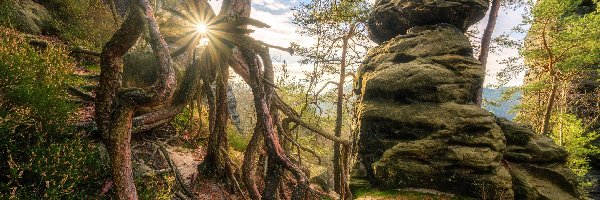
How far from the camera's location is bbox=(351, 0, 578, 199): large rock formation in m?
9.02

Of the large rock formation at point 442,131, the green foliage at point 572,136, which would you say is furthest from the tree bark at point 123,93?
the green foliage at point 572,136

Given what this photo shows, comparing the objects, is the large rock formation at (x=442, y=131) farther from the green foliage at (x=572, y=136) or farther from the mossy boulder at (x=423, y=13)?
the green foliage at (x=572, y=136)

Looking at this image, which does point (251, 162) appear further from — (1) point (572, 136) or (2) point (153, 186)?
(1) point (572, 136)

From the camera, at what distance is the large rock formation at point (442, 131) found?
9.02 m

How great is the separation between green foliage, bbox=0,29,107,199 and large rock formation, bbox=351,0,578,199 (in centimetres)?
764

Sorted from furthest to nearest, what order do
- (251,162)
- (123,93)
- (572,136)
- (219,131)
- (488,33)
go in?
(572,136) → (488,33) → (219,131) → (251,162) → (123,93)

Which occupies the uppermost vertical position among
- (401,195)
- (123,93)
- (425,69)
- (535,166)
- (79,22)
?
(79,22)

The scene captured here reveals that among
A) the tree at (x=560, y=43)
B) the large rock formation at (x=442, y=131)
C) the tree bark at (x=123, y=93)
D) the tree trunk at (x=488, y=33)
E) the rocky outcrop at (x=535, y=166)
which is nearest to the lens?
the tree bark at (x=123, y=93)

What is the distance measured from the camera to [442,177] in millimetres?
8977

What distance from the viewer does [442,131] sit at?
9445mm

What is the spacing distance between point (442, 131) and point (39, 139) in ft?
31.0

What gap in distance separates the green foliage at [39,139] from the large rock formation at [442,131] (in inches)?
301

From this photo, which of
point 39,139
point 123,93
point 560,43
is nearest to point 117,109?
point 123,93

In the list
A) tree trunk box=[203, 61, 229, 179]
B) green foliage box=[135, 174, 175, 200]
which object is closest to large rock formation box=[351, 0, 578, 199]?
Answer: tree trunk box=[203, 61, 229, 179]
